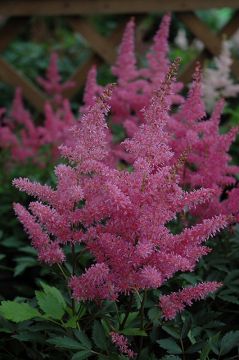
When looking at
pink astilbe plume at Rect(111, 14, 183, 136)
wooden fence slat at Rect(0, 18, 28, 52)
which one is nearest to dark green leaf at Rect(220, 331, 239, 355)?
pink astilbe plume at Rect(111, 14, 183, 136)

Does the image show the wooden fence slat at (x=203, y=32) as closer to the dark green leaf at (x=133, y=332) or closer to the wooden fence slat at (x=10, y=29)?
the wooden fence slat at (x=10, y=29)

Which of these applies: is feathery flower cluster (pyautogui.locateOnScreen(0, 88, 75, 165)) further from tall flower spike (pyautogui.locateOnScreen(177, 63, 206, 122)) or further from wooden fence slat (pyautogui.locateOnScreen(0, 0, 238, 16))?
wooden fence slat (pyautogui.locateOnScreen(0, 0, 238, 16))

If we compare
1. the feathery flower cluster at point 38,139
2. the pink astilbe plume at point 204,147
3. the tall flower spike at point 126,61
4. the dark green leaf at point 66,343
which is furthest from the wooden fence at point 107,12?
the dark green leaf at point 66,343

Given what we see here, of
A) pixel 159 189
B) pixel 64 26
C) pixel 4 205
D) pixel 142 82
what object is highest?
pixel 64 26

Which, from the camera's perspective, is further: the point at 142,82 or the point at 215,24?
the point at 215,24

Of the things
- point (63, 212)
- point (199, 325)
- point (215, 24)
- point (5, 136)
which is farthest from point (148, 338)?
point (215, 24)

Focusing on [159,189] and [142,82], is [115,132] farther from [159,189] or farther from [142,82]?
[159,189]
